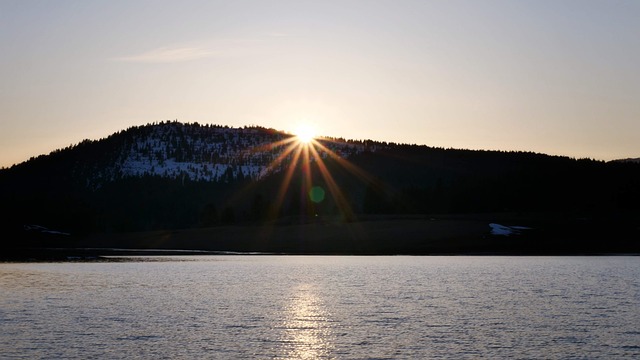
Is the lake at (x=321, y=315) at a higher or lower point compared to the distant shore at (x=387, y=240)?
lower

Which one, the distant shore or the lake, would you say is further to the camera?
the distant shore

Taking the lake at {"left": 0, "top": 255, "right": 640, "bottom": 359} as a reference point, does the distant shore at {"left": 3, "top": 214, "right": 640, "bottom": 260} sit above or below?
above

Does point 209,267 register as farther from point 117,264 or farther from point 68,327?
point 68,327

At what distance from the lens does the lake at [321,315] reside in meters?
31.7

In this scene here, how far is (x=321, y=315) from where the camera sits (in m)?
43.1

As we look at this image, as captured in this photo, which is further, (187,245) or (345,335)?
(187,245)

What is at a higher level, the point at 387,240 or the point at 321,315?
the point at 387,240

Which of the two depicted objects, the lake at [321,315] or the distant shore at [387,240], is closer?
the lake at [321,315]

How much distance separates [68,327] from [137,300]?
42.4 ft

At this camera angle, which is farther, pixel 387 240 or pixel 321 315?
pixel 387 240

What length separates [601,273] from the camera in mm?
72625

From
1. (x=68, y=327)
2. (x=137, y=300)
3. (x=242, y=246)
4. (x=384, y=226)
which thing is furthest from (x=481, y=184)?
(x=68, y=327)

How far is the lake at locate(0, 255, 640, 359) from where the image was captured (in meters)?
31.7

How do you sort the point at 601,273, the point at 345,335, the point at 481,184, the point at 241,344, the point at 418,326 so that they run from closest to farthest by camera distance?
the point at 241,344, the point at 345,335, the point at 418,326, the point at 601,273, the point at 481,184
